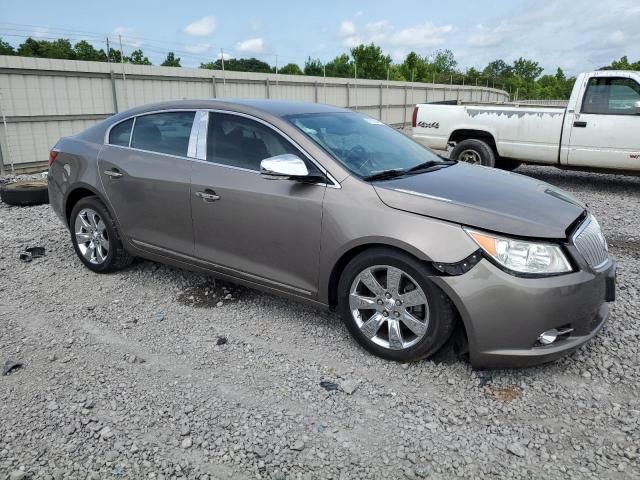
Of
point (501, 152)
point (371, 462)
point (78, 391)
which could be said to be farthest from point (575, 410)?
point (501, 152)

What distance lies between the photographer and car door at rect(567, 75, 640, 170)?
8258 mm

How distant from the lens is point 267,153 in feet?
12.2

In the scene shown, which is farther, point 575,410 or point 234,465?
point 575,410

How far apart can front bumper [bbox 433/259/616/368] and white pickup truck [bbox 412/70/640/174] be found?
254 inches

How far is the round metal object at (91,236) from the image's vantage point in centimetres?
483

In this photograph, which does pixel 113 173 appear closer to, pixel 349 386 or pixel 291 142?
pixel 291 142

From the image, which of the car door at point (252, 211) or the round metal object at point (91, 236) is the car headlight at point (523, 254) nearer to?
the car door at point (252, 211)

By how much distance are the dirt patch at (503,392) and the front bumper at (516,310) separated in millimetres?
155

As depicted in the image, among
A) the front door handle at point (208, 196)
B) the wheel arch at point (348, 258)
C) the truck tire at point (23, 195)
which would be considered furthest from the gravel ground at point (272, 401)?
the truck tire at point (23, 195)

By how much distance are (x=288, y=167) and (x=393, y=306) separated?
43.0 inches

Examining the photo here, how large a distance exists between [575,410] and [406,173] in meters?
1.80

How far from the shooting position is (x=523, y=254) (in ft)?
9.48

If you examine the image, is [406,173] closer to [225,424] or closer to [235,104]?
[235,104]

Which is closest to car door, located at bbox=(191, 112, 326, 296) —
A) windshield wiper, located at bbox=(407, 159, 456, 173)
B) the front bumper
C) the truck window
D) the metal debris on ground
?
windshield wiper, located at bbox=(407, 159, 456, 173)
